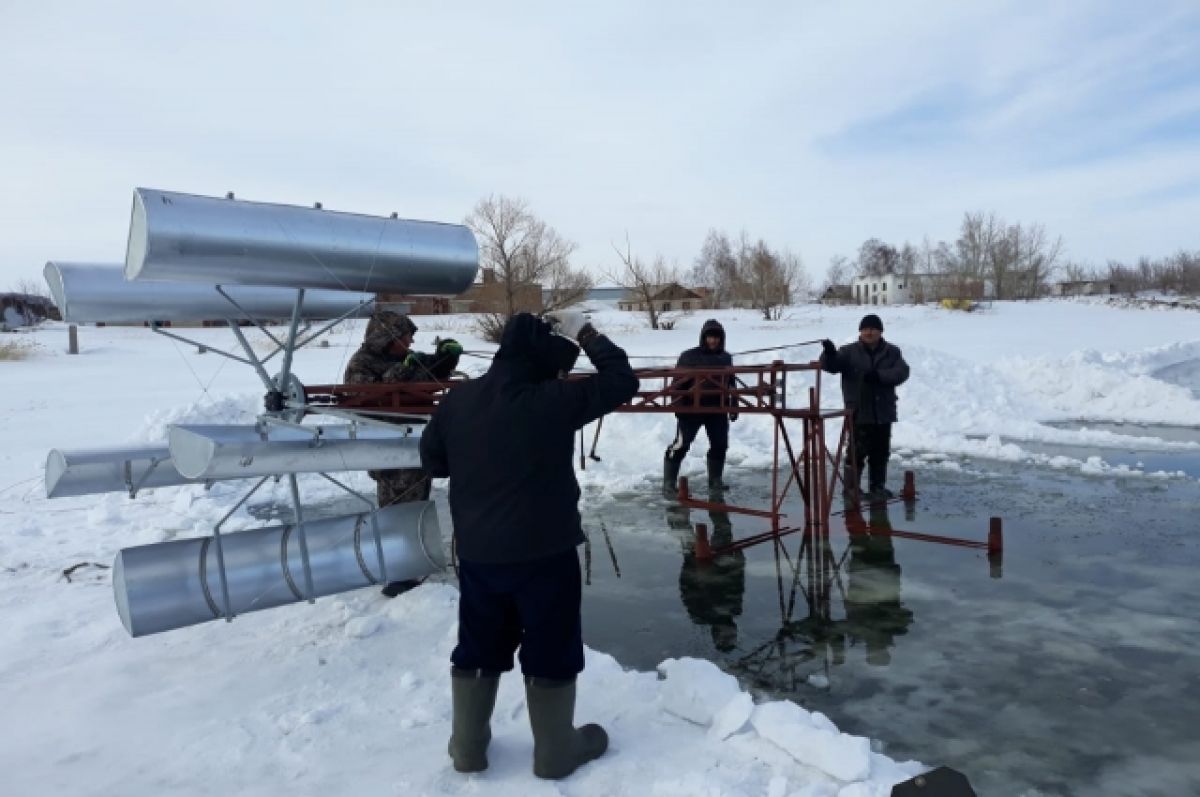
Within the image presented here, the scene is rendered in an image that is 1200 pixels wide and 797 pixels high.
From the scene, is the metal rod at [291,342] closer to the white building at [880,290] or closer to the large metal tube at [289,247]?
the large metal tube at [289,247]

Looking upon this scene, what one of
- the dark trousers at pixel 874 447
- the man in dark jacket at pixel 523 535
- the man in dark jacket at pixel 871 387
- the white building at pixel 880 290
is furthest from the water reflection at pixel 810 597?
the white building at pixel 880 290

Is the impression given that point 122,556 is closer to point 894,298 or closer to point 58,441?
point 58,441

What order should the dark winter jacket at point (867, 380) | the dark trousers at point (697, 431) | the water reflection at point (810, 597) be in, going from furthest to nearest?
the dark trousers at point (697, 431)
the dark winter jacket at point (867, 380)
the water reflection at point (810, 597)

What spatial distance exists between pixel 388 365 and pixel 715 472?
4468 mm

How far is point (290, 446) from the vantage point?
4.40m

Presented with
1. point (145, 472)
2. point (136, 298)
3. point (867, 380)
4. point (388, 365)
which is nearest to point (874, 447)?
point (867, 380)

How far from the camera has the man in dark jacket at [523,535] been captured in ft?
10.5

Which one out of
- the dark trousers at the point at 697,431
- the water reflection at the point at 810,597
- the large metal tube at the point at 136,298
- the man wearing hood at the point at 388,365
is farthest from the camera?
the dark trousers at the point at 697,431

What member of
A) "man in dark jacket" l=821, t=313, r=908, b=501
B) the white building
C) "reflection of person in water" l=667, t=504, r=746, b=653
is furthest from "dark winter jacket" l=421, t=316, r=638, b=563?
the white building

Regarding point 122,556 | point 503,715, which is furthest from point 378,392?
point 503,715

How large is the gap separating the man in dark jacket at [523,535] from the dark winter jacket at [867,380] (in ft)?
17.3

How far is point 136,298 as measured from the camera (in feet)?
17.7

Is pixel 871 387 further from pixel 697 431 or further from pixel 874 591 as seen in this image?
pixel 874 591

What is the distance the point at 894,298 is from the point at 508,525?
7354 cm
